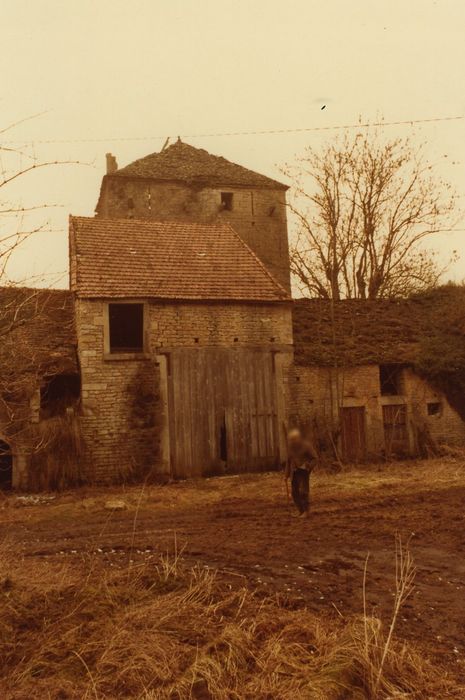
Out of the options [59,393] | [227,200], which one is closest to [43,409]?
[59,393]

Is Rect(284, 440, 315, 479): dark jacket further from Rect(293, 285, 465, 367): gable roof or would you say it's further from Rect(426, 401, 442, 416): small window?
Rect(426, 401, 442, 416): small window

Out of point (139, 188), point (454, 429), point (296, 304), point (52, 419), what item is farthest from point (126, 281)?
point (139, 188)

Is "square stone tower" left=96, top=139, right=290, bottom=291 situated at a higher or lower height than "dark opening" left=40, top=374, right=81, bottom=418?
higher

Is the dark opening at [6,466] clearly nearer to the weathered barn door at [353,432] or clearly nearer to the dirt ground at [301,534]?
the dirt ground at [301,534]

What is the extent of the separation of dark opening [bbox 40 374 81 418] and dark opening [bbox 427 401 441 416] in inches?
369

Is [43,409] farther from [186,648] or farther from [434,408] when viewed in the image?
[434,408]

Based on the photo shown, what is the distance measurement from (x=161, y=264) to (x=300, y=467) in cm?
765

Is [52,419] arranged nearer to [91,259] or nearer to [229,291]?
[91,259]

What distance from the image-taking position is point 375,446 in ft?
48.3

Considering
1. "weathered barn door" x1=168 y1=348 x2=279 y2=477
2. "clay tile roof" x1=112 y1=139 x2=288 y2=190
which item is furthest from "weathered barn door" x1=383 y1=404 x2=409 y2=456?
"clay tile roof" x1=112 y1=139 x2=288 y2=190

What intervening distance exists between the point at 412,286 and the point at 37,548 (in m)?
20.1

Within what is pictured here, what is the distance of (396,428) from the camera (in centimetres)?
1494

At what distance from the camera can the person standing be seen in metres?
8.63

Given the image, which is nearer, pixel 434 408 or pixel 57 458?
pixel 57 458
